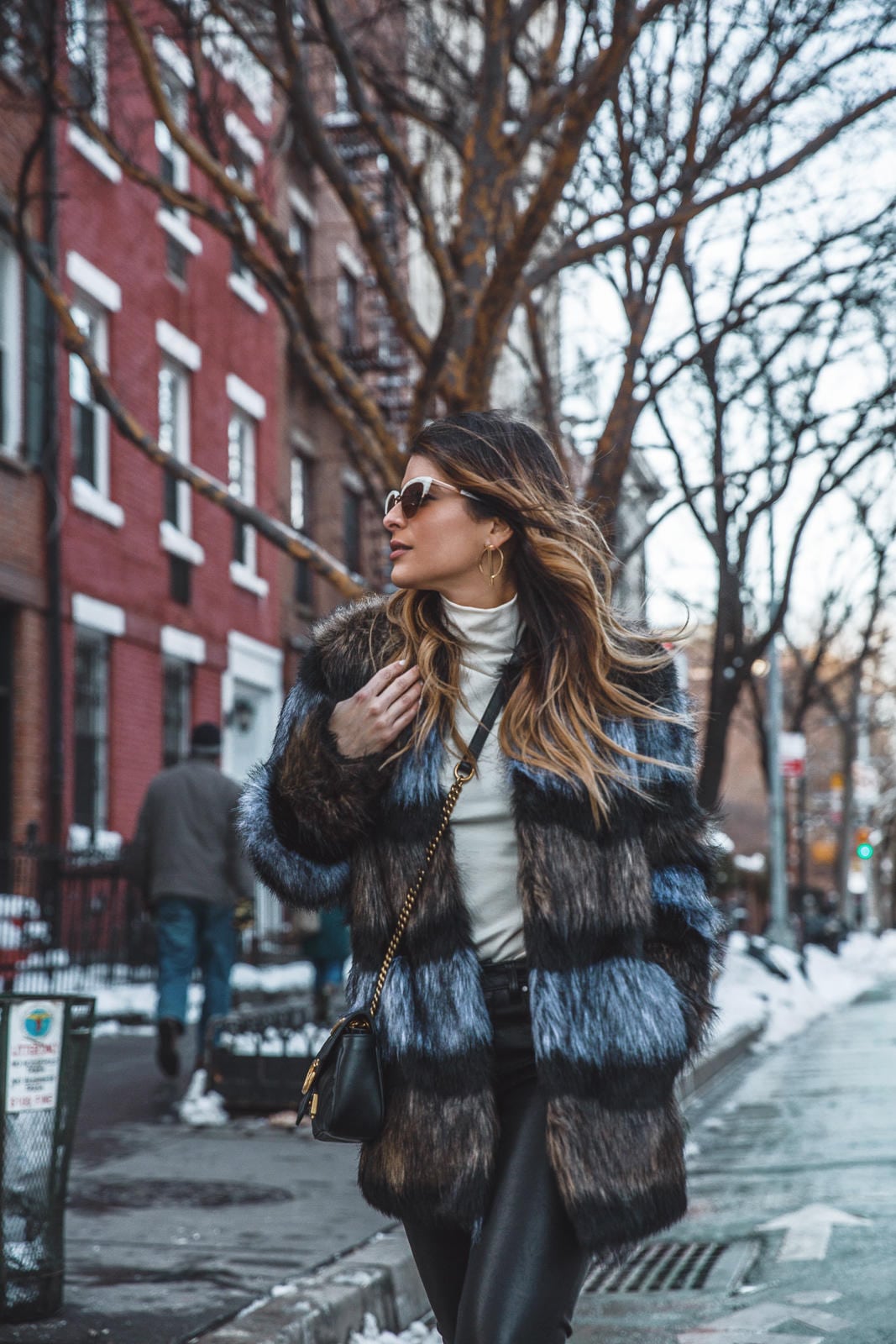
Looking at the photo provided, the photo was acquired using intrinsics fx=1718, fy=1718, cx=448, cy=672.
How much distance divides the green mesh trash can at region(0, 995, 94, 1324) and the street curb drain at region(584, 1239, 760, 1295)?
70.8 inches

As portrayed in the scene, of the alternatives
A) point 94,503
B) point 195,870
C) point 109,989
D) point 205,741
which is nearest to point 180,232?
point 94,503

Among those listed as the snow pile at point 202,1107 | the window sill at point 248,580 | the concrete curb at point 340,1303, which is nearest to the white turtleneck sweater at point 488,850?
the concrete curb at point 340,1303

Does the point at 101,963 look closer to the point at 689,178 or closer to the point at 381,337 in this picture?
the point at 689,178

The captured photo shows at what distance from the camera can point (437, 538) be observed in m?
3.06

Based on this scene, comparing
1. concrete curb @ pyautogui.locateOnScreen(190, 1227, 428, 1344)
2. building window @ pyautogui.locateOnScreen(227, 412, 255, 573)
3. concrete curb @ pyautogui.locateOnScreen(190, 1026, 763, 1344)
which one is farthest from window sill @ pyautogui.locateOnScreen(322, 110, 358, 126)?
concrete curb @ pyautogui.locateOnScreen(190, 1227, 428, 1344)

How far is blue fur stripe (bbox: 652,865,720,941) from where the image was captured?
2930mm

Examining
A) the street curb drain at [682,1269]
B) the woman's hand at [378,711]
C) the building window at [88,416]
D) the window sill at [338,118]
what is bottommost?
the street curb drain at [682,1269]

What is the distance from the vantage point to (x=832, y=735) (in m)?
73.1

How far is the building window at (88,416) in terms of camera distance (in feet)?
54.1

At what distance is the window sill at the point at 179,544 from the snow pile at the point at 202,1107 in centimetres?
1051

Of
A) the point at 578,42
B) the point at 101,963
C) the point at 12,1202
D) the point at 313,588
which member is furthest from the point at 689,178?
the point at 313,588

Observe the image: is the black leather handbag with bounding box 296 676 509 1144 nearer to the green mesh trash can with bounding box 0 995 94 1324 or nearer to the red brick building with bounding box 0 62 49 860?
the green mesh trash can with bounding box 0 995 94 1324

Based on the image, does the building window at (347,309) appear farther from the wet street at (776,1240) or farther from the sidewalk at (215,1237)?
the sidewalk at (215,1237)

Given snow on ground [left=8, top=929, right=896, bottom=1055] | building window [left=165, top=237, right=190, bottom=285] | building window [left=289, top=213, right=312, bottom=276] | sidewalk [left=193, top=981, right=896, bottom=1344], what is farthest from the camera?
building window [left=289, top=213, right=312, bottom=276]
